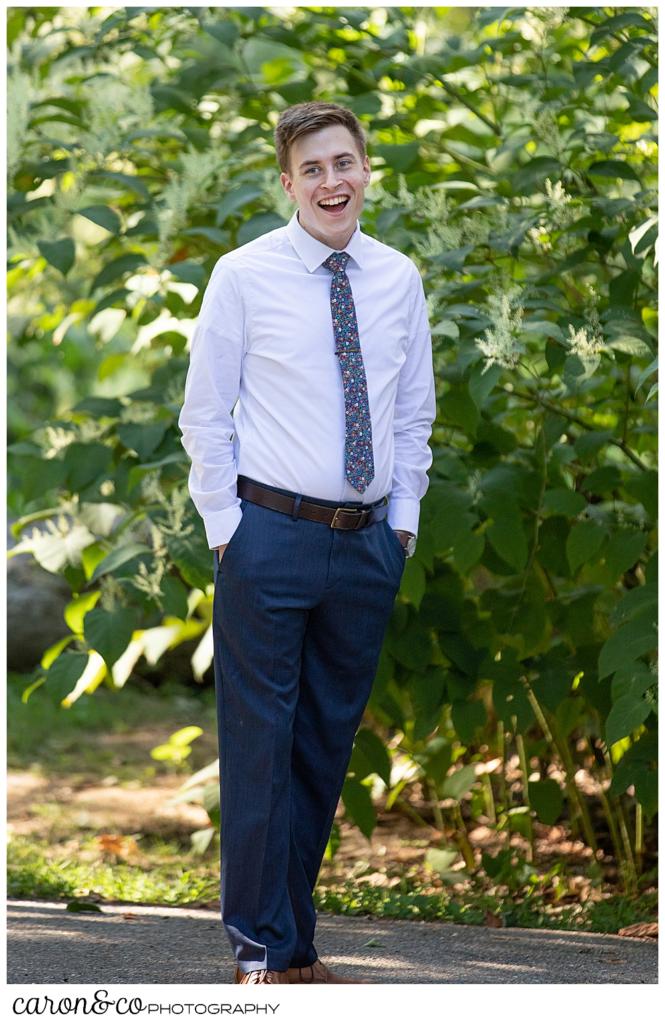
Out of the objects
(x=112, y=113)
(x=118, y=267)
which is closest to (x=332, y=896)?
(x=118, y=267)

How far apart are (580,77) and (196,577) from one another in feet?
5.06

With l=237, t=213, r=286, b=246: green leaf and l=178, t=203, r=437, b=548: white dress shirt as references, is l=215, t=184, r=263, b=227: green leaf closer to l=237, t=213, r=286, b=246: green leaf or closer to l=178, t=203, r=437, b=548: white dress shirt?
l=237, t=213, r=286, b=246: green leaf

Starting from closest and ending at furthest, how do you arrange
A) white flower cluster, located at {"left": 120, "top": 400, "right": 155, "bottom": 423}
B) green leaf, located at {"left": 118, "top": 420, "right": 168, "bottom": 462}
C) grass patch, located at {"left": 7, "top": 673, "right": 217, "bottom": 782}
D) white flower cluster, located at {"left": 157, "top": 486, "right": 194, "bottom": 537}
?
1. white flower cluster, located at {"left": 157, "top": 486, "right": 194, "bottom": 537}
2. green leaf, located at {"left": 118, "top": 420, "right": 168, "bottom": 462}
3. white flower cluster, located at {"left": 120, "top": 400, "right": 155, "bottom": 423}
4. grass patch, located at {"left": 7, "top": 673, "right": 217, "bottom": 782}

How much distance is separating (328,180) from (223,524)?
694 mm

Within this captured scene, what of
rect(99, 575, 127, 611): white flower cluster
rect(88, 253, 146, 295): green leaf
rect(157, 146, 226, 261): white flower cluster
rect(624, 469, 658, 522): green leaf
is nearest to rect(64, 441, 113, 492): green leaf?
rect(99, 575, 127, 611): white flower cluster

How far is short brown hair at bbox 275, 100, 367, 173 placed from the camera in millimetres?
2539

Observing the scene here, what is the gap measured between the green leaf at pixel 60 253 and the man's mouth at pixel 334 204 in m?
0.97

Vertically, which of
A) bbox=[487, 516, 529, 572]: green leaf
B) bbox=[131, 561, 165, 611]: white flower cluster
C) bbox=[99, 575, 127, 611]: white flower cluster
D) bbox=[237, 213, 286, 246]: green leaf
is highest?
bbox=[237, 213, 286, 246]: green leaf

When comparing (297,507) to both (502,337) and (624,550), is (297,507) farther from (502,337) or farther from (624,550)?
(624,550)

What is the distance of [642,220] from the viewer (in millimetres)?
3332

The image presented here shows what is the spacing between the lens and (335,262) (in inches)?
102

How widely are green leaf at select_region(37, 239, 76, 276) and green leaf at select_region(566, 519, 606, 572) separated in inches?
55.9

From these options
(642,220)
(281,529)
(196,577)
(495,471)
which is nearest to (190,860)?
(196,577)

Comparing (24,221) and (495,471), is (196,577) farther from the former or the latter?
(24,221)
